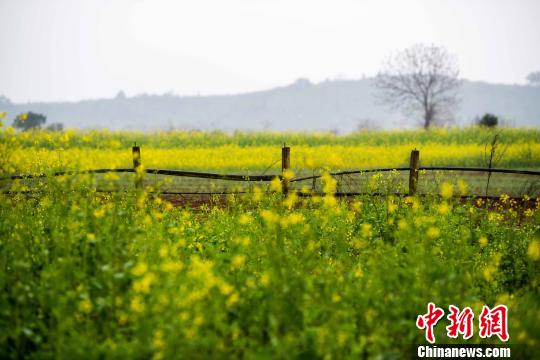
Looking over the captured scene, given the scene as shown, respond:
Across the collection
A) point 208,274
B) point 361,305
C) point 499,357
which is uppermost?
point 208,274

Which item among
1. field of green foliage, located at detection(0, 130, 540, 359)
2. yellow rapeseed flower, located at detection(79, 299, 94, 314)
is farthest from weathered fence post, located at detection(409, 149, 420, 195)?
yellow rapeseed flower, located at detection(79, 299, 94, 314)

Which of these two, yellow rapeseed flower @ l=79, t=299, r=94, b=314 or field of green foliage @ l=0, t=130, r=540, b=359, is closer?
field of green foliage @ l=0, t=130, r=540, b=359

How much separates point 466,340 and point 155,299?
8.53 feet

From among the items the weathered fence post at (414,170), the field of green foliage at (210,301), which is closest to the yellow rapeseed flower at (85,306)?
the field of green foliage at (210,301)

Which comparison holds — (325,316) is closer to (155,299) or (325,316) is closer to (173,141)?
(155,299)

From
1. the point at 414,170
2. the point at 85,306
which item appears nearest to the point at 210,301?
the point at 85,306

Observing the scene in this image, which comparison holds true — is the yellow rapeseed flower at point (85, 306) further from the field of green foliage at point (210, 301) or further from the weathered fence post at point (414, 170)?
the weathered fence post at point (414, 170)

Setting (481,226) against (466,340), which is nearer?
(466,340)

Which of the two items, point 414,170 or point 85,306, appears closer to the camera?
point 85,306

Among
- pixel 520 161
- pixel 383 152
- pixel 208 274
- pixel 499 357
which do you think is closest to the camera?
pixel 208 274

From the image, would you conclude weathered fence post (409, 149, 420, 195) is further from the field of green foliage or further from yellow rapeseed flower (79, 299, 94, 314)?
yellow rapeseed flower (79, 299, 94, 314)

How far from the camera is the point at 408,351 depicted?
14.9 feet

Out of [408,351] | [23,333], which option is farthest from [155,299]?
[408,351]

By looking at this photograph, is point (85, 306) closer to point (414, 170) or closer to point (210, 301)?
point (210, 301)
